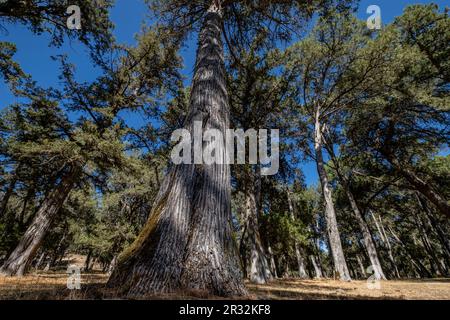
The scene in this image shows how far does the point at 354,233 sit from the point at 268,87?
24.7 meters

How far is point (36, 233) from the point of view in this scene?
22.0ft

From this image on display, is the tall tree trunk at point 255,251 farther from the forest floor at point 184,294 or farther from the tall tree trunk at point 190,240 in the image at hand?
the tall tree trunk at point 190,240

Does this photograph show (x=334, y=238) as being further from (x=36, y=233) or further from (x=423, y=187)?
(x=36, y=233)

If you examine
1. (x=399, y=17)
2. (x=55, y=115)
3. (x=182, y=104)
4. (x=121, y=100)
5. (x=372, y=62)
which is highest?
(x=399, y=17)

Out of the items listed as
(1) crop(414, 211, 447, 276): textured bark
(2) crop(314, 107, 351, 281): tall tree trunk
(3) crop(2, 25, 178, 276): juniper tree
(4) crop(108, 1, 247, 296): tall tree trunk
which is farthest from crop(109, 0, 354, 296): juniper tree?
(1) crop(414, 211, 447, 276): textured bark

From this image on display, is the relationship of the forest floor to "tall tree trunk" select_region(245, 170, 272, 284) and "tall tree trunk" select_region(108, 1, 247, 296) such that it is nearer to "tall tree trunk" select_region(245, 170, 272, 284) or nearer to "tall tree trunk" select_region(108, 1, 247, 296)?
"tall tree trunk" select_region(108, 1, 247, 296)

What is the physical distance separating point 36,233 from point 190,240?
23.2ft

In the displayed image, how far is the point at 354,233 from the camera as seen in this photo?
2706 cm

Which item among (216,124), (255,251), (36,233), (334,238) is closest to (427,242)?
(334,238)

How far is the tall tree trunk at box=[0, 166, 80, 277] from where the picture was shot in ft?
19.9

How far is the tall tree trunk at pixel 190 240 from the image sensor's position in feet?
7.14

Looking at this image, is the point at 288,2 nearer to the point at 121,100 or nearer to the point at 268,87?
the point at 268,87

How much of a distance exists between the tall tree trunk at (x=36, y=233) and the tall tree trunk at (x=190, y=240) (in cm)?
621
